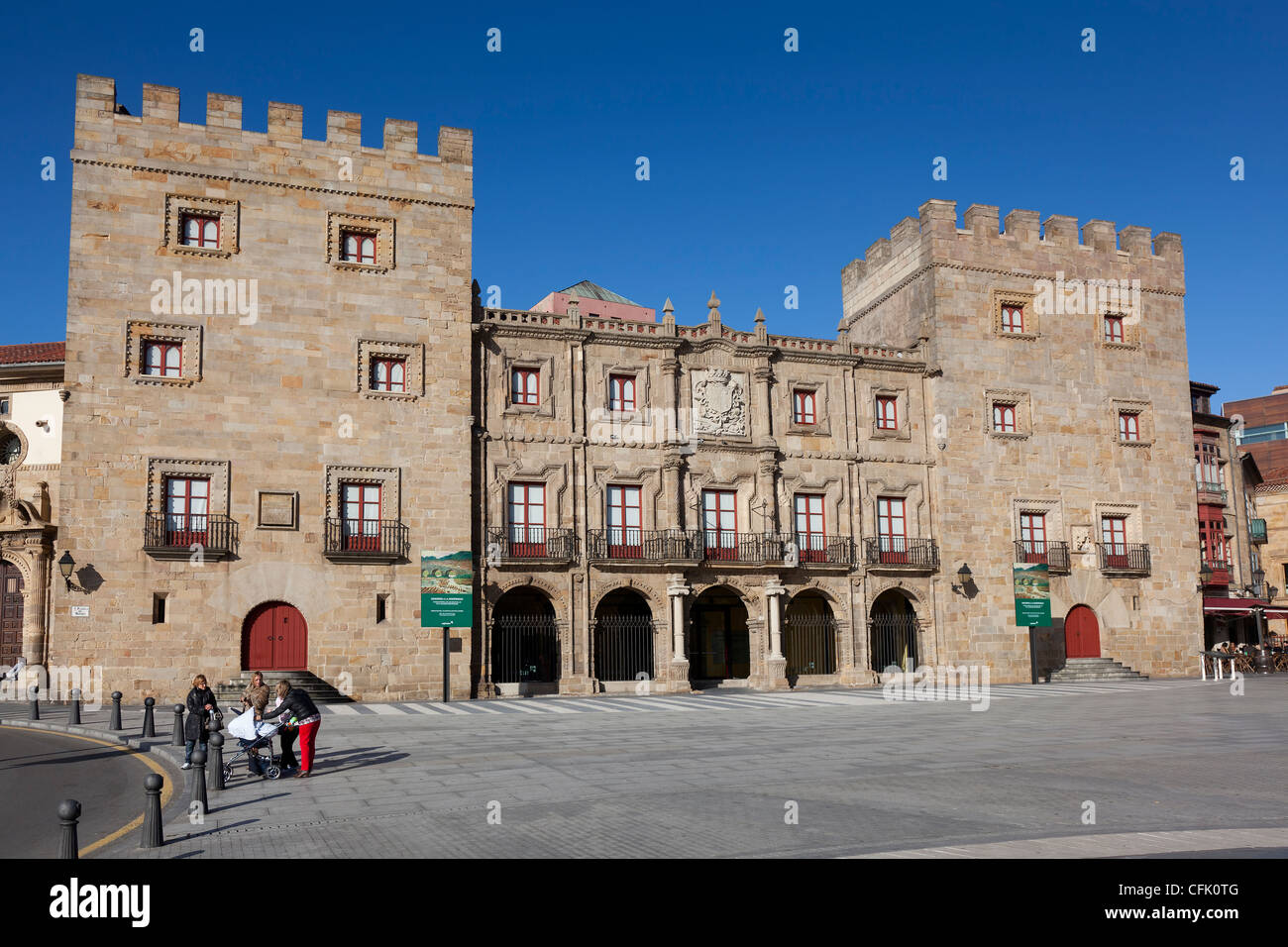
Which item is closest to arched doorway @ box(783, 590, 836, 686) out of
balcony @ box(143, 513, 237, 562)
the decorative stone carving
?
the decorative stone carving

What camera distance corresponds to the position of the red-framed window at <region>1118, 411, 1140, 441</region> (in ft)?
128

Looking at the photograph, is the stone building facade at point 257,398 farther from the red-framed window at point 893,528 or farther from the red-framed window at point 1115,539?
the red-framed window at point 1115,539

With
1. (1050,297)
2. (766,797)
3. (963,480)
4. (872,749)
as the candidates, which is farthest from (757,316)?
(766,797)

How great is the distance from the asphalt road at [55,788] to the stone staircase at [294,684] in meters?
7.72

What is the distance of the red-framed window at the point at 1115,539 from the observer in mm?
37656

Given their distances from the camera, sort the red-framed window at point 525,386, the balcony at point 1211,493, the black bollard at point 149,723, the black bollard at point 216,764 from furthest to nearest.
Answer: the balcony at point 1211,493 → the red-framed window at point 525,386 → the black bollard at point 149,723 → the black bollard at point 216,764

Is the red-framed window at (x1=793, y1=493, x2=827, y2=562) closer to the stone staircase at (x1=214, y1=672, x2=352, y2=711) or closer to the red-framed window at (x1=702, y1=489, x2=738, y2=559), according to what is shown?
the red-framed window at (x1=702, y1=489, x2=738, y2=559)

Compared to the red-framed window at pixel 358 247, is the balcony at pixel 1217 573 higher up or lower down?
lower down

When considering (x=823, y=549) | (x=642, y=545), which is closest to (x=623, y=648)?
(x=642, y=545)

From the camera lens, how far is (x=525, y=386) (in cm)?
3294

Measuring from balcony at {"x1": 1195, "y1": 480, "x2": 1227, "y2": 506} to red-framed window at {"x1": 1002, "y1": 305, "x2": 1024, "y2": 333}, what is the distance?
1294 cm

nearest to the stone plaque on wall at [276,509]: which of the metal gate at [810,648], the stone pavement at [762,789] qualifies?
the stone pavement at [762,789]
